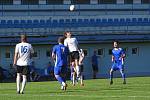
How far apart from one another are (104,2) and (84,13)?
8.15 ft

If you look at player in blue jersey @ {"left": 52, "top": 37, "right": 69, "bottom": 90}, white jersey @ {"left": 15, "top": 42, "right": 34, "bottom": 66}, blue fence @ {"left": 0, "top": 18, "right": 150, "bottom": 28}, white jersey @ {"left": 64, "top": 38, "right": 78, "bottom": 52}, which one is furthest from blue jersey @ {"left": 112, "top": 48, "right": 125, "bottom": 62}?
blue fence @ {"left": 0, "top": 18, "right": 150, "bottom": 28}

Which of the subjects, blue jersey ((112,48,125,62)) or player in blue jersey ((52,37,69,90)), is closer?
player in blue jersey ((52,37,69,90))

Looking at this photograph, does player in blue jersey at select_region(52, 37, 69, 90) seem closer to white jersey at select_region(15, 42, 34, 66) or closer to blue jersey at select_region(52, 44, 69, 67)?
blue jersey at select_region(52, 44, 69, 67)

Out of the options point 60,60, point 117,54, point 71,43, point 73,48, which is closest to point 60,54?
point 60,60

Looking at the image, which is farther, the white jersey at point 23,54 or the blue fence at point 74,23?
the blue fence at point 74,23

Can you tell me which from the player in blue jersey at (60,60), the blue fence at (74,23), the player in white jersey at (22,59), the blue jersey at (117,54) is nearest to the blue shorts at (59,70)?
the player in blue jersey at (60,60)

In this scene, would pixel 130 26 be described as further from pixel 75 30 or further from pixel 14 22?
pixel 14 22

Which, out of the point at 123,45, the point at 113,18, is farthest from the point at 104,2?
the point at 123,45

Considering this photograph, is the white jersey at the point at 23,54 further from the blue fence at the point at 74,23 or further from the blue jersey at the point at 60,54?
the blue fence at the point at 74,23

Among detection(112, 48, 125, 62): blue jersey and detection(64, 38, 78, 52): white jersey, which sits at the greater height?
detection(64, 38, 78, 52): white jersey

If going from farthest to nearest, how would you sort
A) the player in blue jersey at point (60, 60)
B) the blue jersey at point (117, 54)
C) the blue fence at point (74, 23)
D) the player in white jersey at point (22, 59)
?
the blue fence at point (74, 23) → the blue jersey at point (117, 54) → the player in blue jersey at point (60, 60) → the player in white jersey at point (22, 59)

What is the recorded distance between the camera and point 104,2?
57.3 metres

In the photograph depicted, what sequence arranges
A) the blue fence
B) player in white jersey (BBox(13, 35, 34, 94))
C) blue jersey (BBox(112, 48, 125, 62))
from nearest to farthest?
player in white jersey (BBox(13, 35, 34, 94)), blue jersey (BBox(112, 48, 125, 62)), the blue fence

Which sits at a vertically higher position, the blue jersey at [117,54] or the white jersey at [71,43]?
the white jersey at [71,43]
